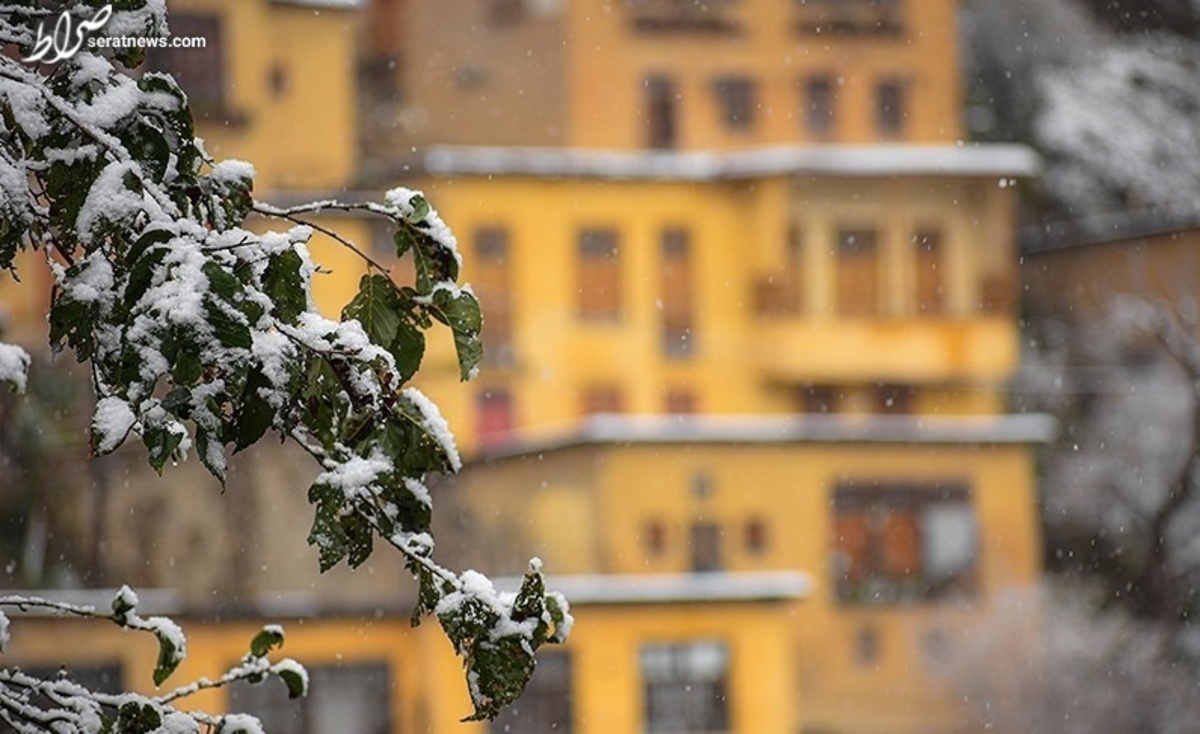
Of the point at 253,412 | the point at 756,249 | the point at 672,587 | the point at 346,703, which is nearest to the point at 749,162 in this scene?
the point at 756,249

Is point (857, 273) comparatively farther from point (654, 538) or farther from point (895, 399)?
point (654, 538)

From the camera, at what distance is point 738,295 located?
25984mm

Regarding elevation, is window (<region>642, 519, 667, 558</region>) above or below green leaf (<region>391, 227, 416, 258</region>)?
above

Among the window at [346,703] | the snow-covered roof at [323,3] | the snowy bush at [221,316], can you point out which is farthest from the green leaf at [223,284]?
the snow-covered roof at [323,3]

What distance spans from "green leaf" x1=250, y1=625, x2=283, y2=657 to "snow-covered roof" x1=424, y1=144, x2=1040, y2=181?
22.6 m

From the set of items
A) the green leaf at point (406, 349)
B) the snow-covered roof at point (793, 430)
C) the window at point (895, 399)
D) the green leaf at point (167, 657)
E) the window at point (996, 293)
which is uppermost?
the window at point (996, 293)

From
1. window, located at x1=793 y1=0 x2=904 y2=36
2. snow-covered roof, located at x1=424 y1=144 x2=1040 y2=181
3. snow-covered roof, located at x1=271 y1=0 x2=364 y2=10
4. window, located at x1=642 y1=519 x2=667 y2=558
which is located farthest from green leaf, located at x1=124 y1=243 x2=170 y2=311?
window, located at x1=793 y1=0 x2=904 y2=36

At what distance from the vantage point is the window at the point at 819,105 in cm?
2656

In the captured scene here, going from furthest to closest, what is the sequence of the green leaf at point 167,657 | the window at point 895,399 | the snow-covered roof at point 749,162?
the window at point 895,399 < the snow-covered roof at point 749,162 < the green leaf at point 167,657

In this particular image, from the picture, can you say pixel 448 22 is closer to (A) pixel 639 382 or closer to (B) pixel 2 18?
(A) pixel 639 382

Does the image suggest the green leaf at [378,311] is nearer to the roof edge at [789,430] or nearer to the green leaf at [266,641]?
the green leaf at [266,641]

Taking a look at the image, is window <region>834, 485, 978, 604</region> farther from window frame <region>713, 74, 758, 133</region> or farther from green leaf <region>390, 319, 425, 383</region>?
green leaf <region>390, 319, 425, 383</region>

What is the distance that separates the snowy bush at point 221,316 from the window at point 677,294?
2347 cm

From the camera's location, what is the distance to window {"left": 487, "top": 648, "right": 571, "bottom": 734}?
19.5 m
